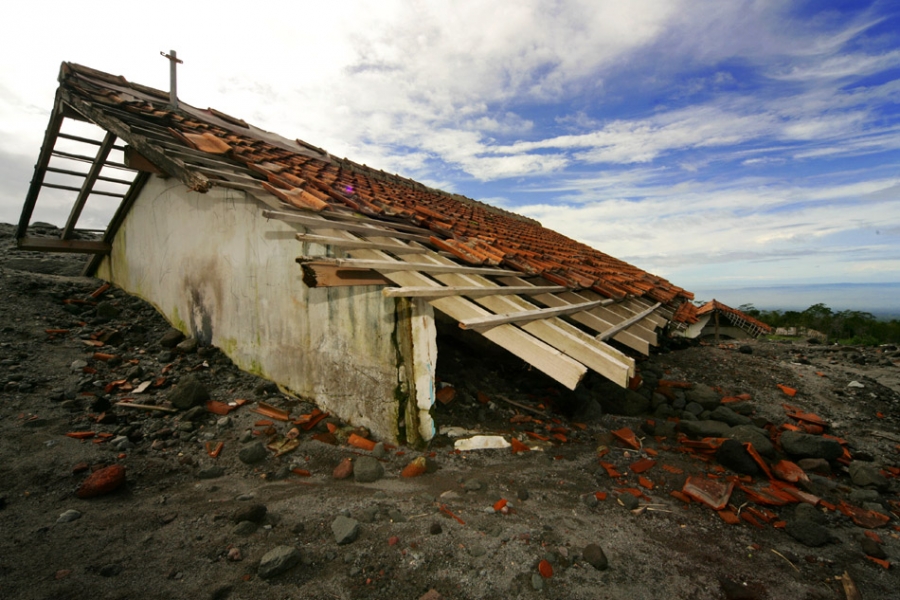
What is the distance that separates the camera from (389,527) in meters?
2.48

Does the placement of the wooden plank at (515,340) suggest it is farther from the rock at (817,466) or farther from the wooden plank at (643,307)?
the wooden plank at (643,307)

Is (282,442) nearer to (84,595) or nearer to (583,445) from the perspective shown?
(84,595)

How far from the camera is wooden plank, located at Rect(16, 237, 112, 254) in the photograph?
650 centimetres

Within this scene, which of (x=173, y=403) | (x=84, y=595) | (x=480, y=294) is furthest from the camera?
(x=173, y=403)

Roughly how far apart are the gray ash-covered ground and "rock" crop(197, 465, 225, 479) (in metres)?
0.02

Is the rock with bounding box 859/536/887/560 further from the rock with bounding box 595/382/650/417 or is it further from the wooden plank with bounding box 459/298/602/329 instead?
the wooden plank with bounding box 459/298/602/329

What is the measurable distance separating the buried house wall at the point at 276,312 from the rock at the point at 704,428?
3.01 m

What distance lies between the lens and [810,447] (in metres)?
3.89

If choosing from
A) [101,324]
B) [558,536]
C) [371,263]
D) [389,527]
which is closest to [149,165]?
[101,324]

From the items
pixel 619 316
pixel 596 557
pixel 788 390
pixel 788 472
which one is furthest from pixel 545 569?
pixel 788 390

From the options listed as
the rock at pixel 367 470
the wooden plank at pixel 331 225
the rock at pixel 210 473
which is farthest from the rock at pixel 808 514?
the rock at pixel 210 473

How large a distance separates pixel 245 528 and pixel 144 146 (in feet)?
13.4

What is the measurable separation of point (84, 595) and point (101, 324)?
16.9ft

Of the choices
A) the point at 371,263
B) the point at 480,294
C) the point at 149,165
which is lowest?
the point at 480,294
